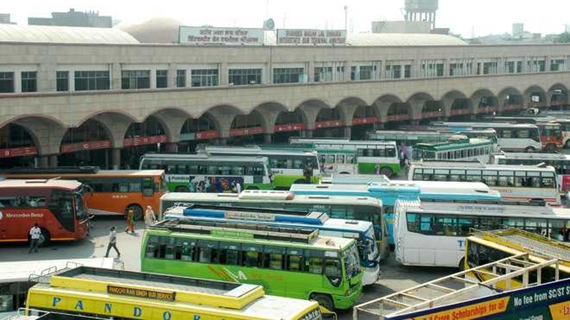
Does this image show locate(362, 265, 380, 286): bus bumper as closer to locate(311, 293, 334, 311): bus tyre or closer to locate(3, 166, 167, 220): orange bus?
locate(311, 293, 334, 311): bus tyre

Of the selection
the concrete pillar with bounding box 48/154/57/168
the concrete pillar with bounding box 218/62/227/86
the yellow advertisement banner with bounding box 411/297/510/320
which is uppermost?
the concrete pillar with bounding box 218/62/227/86

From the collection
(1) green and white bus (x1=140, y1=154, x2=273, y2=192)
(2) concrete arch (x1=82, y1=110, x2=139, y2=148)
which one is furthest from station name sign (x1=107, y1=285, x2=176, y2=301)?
(2) concrete arch (x1=82, y1=110, x2=139, y2=148)

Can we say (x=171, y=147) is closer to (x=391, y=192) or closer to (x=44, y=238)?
(x=44, y=238)

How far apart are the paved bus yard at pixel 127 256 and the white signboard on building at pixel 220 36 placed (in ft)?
50.3

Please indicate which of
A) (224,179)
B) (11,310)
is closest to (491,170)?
(224,179)

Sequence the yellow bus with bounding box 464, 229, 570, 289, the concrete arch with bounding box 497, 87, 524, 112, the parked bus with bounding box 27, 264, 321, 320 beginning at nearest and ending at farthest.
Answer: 1. the parked bus with bounding box 27, 264, 321, 320
2. the yellow bus with bounding box 464, 229, 570, 289
3. the concrete arch with bounding box 497, 87, 524, 112

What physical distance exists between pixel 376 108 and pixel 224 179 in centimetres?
2193

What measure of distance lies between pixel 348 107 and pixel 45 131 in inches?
871

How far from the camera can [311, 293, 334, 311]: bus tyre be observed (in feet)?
64.7

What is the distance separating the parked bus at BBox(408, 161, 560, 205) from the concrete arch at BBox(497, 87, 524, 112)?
2933 centimetres

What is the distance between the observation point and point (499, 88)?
61.4 m

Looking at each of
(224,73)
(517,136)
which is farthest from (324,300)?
(517,136)

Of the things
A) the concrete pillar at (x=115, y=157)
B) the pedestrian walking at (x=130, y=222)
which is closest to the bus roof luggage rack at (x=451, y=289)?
the pedestrian walking at (x=130, y=222)

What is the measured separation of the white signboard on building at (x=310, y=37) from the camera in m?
48.7
